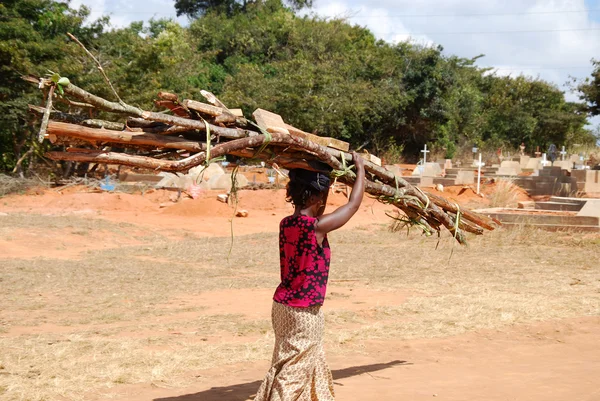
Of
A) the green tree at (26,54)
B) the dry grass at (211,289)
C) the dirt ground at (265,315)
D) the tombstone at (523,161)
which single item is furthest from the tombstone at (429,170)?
the green tree at (26,54)

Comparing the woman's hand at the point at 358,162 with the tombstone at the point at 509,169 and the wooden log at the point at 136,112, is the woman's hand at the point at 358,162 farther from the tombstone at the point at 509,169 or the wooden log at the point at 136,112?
the tombstone at the point at 509,169

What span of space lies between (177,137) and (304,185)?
0.80m

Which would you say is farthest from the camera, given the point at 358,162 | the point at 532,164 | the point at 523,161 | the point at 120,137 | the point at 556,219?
the point at 523,161

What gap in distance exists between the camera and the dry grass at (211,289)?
18.8 feet

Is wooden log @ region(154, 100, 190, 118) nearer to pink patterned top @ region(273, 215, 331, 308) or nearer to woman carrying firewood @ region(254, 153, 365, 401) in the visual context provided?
woman carrying firewood @ region(254, 153, 365, 401)

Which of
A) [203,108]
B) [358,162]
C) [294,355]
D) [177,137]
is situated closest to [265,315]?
[358,162]

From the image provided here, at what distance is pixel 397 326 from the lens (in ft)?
23.8

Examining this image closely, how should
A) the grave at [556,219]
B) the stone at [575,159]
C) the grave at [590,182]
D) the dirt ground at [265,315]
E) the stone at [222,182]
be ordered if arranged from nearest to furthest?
the dirt ground at [265,315] → the grave at [556,219] → the grave at [590,182] → the stone at [222,182] → the stone at [575,159]

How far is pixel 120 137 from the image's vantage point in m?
3.82

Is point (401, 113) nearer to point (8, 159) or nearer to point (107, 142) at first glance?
point (8, 159)

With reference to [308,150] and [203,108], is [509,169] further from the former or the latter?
[203,108]

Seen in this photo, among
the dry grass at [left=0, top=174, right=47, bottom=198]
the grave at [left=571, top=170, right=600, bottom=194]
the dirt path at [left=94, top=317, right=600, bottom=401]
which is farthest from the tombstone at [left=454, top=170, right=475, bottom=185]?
the dirt path at [left=94, top=317, right=600, bottom=401]

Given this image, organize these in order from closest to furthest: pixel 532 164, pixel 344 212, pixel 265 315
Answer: pixel 344 212
pixel 265 315
pixel 532 164

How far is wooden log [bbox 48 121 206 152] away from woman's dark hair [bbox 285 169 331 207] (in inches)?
23.6
